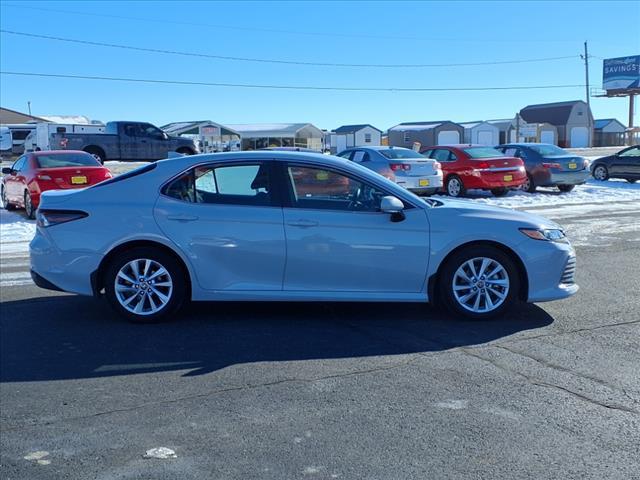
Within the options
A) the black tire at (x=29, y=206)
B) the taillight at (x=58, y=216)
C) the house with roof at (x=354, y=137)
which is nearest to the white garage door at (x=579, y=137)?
the house with roof at (x=354, y=137)

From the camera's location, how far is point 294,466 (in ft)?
11.6

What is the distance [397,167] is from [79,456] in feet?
46.8

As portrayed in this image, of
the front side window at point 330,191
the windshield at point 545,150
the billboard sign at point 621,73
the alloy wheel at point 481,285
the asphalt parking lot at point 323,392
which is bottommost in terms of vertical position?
the asphalt parking lot at point 323,392

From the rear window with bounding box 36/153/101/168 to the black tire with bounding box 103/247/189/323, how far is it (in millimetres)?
9904

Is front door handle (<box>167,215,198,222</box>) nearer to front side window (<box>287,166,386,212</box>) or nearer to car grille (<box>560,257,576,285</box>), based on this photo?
front side window (<box>287,166,386,212</box>)

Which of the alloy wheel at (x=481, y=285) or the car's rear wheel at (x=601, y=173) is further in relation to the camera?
the car's rear wheel at (x=601, y=173)

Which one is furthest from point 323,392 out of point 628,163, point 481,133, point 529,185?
point 481,133

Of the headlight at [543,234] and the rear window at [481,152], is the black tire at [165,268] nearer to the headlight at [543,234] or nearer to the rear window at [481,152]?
the headlight at [543,234]

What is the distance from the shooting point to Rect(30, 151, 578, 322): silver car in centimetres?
605

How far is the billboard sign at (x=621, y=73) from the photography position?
8894cm

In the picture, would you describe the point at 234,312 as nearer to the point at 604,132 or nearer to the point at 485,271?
the point at 485,271

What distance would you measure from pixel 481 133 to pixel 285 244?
69.8 metres

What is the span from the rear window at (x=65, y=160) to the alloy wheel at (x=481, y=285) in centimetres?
1134

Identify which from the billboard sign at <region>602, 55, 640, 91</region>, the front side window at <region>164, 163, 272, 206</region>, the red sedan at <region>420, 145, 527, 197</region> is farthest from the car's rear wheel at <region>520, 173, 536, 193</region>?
the billboard sign at <region>602, 55, 640, 91</region>
